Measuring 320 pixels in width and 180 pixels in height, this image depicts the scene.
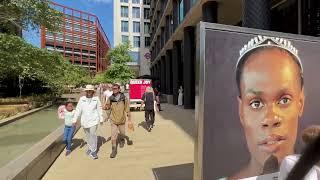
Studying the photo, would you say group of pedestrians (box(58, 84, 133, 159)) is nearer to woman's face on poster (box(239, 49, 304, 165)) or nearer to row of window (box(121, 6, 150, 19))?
woman's face on poster (box(239, 49, 304, 165))

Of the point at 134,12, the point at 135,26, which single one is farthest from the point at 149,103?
the point at 134,12

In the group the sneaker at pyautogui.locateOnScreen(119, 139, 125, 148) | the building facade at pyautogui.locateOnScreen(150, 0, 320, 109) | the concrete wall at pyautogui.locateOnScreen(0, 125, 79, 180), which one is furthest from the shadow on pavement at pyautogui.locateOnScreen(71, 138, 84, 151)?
the building facade at pyautogui.locateOnScreen(150, 0, 320, 109)

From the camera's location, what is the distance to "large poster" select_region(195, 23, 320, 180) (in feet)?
14.1

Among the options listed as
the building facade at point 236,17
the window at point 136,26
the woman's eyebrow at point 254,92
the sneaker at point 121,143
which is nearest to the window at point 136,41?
the window at point 136,26

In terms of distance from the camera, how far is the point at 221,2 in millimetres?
19109

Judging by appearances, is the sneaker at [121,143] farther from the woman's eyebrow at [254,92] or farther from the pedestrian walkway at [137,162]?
the woman's eyebrow at [254,92]

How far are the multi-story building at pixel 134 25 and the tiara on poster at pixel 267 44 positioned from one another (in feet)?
289

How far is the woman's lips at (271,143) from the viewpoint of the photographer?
462 cm

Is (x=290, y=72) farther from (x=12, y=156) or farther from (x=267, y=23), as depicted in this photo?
(x=12, y=156)

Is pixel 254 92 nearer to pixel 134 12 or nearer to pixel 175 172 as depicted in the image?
pixel 175 172

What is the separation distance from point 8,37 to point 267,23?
20.1 metres

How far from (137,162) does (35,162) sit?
2577mm

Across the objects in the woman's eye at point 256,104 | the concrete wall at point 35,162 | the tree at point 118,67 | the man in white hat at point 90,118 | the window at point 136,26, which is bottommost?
the concrete wall at point 35,162

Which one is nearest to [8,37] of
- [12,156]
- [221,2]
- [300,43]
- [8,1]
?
[8,1]
